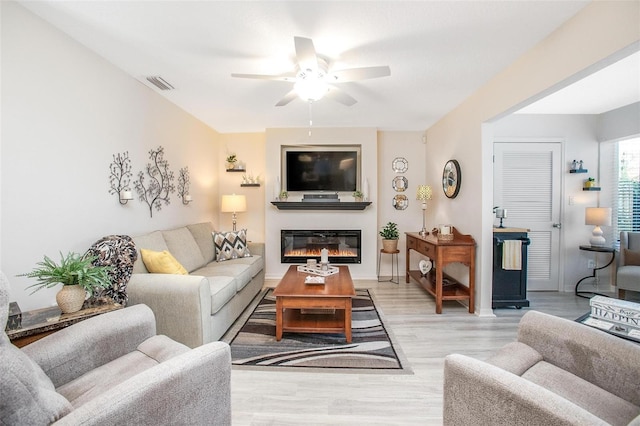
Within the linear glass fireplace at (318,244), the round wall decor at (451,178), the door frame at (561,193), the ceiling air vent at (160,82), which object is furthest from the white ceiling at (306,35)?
the linear glass fireplace at (318,244)

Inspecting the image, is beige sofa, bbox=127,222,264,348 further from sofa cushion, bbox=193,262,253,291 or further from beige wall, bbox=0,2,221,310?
beige wall, bbox=0,2,221,310

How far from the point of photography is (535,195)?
155 inches

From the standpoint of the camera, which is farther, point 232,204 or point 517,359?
point 232,204

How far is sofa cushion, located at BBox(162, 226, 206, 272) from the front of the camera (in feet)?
10.0

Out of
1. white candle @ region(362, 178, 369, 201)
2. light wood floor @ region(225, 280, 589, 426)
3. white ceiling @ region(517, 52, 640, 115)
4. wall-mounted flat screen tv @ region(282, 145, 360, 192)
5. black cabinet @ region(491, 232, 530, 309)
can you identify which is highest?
white ceiling @ region(517, 52, 640, 115)

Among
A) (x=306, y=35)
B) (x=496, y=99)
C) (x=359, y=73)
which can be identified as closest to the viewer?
(x=306, y=35)

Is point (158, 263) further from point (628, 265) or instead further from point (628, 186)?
point (628, 186)

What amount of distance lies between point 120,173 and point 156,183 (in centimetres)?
54

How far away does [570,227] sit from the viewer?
12.8 feet

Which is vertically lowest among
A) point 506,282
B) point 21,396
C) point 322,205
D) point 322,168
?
point 506,282

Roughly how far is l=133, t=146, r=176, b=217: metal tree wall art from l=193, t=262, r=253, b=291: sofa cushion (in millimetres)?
902

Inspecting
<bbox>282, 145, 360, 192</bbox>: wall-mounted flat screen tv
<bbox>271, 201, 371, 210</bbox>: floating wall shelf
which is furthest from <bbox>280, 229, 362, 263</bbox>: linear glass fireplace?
<bbox>282, 145, 360, 192</bbox>: wall-mounted flat screen tv

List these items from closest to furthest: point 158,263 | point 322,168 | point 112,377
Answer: point 112,377 < point 158,263 < point 322,168

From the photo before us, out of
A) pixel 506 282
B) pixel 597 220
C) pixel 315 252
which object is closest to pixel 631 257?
pixel 597 220
